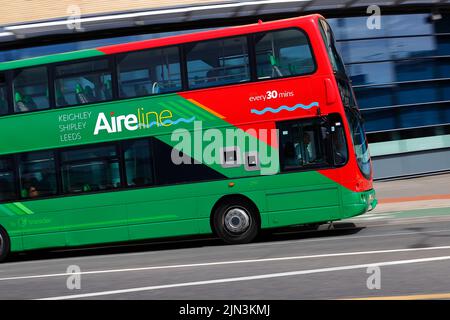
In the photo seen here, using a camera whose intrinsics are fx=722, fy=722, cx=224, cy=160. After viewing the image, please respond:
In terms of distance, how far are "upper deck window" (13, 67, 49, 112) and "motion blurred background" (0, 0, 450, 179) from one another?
8349mm

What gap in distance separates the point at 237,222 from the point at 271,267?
12.2ft

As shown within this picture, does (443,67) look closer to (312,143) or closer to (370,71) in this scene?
(370,71)

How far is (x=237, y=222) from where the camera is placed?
13.4m

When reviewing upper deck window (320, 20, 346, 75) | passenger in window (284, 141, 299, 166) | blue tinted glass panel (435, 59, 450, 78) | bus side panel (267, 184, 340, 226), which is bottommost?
bus side panel (267, 184, 340, 226)

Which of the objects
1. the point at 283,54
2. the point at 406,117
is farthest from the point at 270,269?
the point at 406,117

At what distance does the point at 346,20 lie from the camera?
24.2 m

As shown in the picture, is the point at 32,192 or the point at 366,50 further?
the point at 366,50

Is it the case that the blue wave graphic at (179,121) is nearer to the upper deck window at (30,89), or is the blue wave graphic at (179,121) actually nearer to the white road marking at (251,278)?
the upper deck window at (30,89)

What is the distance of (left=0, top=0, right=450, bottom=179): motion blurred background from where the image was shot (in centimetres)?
2284

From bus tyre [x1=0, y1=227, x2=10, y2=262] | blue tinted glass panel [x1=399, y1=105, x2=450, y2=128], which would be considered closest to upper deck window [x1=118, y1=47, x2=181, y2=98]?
bus tyre [x1=0, y1=227, x2=10, y2=262]

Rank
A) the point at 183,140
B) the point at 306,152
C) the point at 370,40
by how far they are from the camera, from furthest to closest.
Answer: the point at 370,40 → the point at 183,140 → the point at 306,152

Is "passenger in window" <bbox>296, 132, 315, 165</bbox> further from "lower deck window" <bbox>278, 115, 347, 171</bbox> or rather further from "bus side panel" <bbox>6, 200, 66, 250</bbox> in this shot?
"bus side panel" <bbox>6, 200, 66, 250</bbox>
